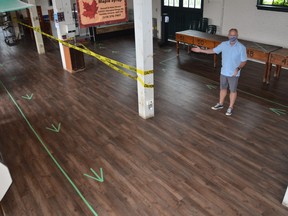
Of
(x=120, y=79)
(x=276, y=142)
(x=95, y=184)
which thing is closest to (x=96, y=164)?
(x=95, y=184)

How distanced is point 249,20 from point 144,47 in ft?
15.3

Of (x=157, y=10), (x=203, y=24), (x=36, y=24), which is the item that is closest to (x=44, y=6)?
(x=36, y=24)

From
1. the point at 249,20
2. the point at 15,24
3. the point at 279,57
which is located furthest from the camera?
the point at 15,24

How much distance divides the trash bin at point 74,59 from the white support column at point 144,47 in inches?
132

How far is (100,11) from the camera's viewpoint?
5.98 m

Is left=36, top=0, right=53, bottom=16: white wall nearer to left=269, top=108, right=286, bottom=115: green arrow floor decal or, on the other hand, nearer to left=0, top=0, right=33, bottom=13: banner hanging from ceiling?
left=0, top=0, right=33, bottom=13: banner hanging from ceiling

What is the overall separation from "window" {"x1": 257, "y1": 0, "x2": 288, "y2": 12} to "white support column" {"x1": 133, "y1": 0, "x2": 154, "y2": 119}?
4327mm

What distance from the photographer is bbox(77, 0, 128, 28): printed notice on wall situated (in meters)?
5.88

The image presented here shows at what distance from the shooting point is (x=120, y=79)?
710 cm

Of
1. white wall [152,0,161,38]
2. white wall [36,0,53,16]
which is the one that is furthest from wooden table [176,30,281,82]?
white wall [36,0,53,16]

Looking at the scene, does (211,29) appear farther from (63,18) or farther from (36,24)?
(36,24)

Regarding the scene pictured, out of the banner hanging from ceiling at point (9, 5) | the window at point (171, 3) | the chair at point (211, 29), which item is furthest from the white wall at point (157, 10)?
the banner hanging from ceiling at point (9, 5)

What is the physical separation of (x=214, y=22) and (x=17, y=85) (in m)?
6.21

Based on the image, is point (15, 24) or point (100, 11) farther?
point (15, 24)
